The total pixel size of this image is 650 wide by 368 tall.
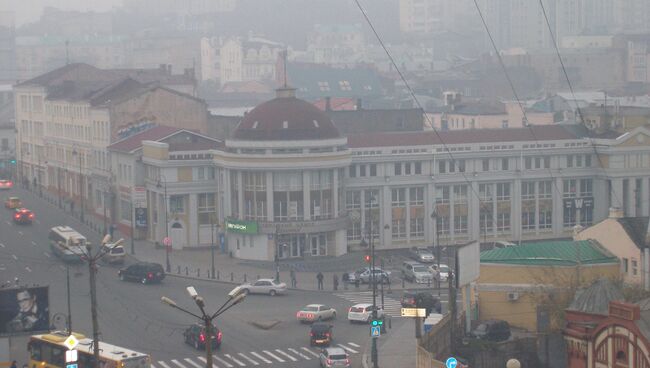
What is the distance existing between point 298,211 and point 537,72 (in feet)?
254

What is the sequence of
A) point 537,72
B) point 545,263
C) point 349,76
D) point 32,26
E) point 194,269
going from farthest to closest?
point 32,26 < point 537,72 < point 349,76 < point 194,269 < point 545,263

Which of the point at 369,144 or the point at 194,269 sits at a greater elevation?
the point at 369,144

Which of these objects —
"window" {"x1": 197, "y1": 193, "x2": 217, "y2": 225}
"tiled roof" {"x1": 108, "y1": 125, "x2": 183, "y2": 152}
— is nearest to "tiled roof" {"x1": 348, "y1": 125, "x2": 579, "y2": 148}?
"window" {"x1": 197, "y1": 193, "x2": 217, "y2": 225}

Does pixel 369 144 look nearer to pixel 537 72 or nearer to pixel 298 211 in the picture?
pixel 298 211

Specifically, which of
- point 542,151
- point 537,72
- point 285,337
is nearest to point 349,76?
point 537,72

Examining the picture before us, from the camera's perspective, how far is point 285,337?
32188 mm

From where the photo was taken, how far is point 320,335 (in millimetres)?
31016

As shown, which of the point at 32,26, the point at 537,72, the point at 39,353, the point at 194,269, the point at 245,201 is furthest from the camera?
the point at 32,26

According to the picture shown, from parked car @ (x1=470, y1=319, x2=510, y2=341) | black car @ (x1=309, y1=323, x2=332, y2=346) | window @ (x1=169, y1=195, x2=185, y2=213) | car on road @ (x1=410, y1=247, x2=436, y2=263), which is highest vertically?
window @ (x1=169, y1=195, x2=185, y2=213)

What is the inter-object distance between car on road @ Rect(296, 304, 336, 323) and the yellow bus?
7.14 m

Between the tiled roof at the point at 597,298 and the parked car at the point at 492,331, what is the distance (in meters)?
5.15

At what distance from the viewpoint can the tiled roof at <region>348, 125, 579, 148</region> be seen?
47750mm

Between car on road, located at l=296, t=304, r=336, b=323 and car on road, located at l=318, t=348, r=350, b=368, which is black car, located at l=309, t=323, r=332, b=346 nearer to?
car on road, located at l=318, t=348, r=350, b=368

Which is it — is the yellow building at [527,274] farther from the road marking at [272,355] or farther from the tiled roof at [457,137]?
the tiled roof at [457,137]
